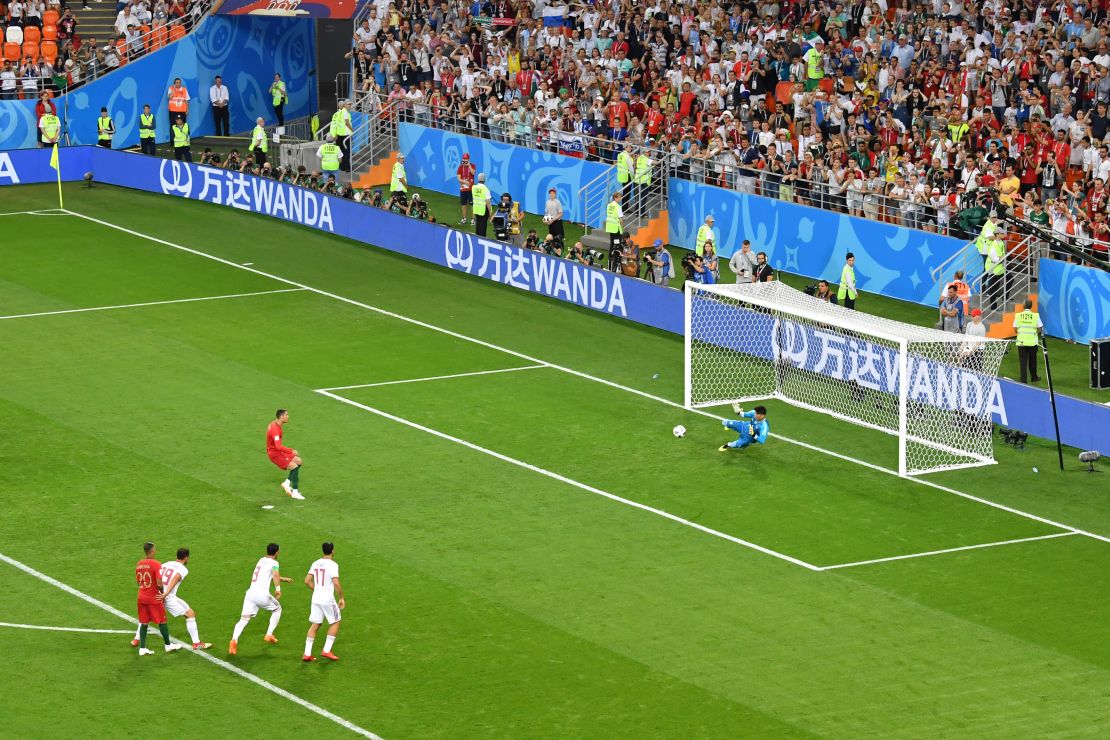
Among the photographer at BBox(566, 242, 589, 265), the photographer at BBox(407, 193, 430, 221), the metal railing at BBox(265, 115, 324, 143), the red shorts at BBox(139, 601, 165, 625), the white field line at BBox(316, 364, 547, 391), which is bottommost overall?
the white field line at BBox(316, 364, 547, 391)

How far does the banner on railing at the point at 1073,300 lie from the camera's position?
38188 millimetres

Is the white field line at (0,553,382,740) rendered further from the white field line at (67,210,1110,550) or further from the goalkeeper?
the white field line at (67,210,1110,550)

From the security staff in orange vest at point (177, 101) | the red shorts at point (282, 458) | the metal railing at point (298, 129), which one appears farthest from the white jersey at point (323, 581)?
the metal railing at point (298, 129)

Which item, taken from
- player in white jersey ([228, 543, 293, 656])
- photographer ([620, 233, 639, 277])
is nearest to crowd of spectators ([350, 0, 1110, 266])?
photographer ([620, 233, 639, 277])

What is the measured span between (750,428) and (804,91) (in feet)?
59.4

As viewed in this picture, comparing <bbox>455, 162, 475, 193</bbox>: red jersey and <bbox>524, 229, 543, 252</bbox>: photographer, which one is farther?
<bbox>455, 162, 475, 193</bbox>: red jersey

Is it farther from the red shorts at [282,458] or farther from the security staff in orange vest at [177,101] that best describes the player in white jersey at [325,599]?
the security staff in orange vest at [177,101]

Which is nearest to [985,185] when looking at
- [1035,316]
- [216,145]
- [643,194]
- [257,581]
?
[1035,316]

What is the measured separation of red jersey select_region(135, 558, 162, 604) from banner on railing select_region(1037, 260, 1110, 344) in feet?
72.9

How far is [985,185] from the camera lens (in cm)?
4088

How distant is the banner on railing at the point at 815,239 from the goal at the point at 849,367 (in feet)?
20.6

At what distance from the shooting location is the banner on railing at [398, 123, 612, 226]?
4956 cm

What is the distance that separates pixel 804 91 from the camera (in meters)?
47.9

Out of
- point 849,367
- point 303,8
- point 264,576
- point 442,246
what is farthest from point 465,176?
point 264,576
